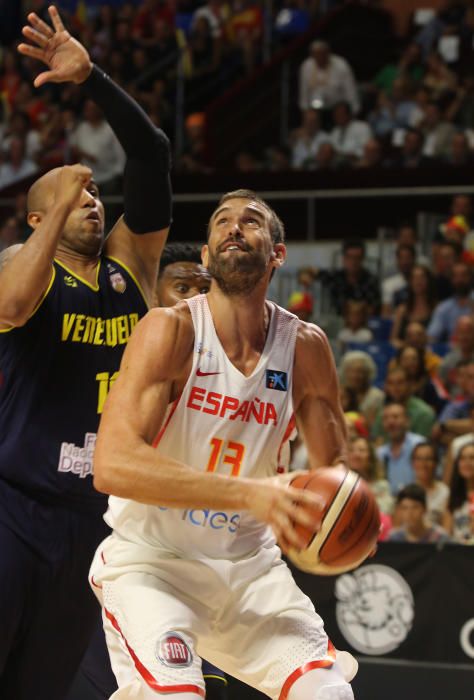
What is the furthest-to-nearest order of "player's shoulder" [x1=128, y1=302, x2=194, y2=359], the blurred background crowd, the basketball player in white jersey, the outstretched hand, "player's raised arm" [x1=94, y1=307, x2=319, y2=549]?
the blurred background crowd
the outstretched hand
"player's shoulder" [x1=128, y1=302, x2=194, y2=359]
the basketball player in white jersey
"player's raised arm" [x1=94, y1=307, x2=319, y2=549]

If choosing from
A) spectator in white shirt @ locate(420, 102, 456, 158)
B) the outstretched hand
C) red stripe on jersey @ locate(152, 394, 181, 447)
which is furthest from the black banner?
spectator in white shirt @ locate(420, 102, 456, 158)

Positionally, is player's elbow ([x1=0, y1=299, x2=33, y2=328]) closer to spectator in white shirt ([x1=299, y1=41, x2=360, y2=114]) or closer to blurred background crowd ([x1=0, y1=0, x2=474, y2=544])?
blurred background crowd ([x1=0, y1=0, x2=474, y2=544])

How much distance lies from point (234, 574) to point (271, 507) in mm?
634

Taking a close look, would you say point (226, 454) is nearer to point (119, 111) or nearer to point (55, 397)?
point (55, 397)

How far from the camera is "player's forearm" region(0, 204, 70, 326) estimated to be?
4133mm

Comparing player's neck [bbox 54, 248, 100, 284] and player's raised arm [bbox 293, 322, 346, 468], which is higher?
player's neck [bbox 54, 248, 100, 284]

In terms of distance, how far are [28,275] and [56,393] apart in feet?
1.47

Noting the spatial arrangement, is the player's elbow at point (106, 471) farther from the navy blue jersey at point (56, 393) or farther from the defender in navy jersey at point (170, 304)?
the defender in navy jersey at point (170, 304)

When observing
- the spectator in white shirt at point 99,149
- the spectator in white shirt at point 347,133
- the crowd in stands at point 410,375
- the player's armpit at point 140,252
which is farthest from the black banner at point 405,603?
the spectator in white shirt at point 99,149

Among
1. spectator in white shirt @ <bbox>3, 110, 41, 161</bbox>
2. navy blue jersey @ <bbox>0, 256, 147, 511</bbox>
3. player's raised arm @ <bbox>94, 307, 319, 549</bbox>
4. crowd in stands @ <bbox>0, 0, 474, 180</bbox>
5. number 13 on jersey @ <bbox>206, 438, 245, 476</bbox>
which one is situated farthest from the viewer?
spectator in white shirt @ <bbox>3, 110, 41, 161</bbox>

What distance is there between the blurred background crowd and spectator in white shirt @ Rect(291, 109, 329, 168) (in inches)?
1.0

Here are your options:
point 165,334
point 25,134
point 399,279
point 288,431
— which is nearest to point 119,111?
point 165,334

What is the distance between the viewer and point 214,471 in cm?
388

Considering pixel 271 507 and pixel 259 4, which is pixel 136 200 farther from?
pixel 259 4
